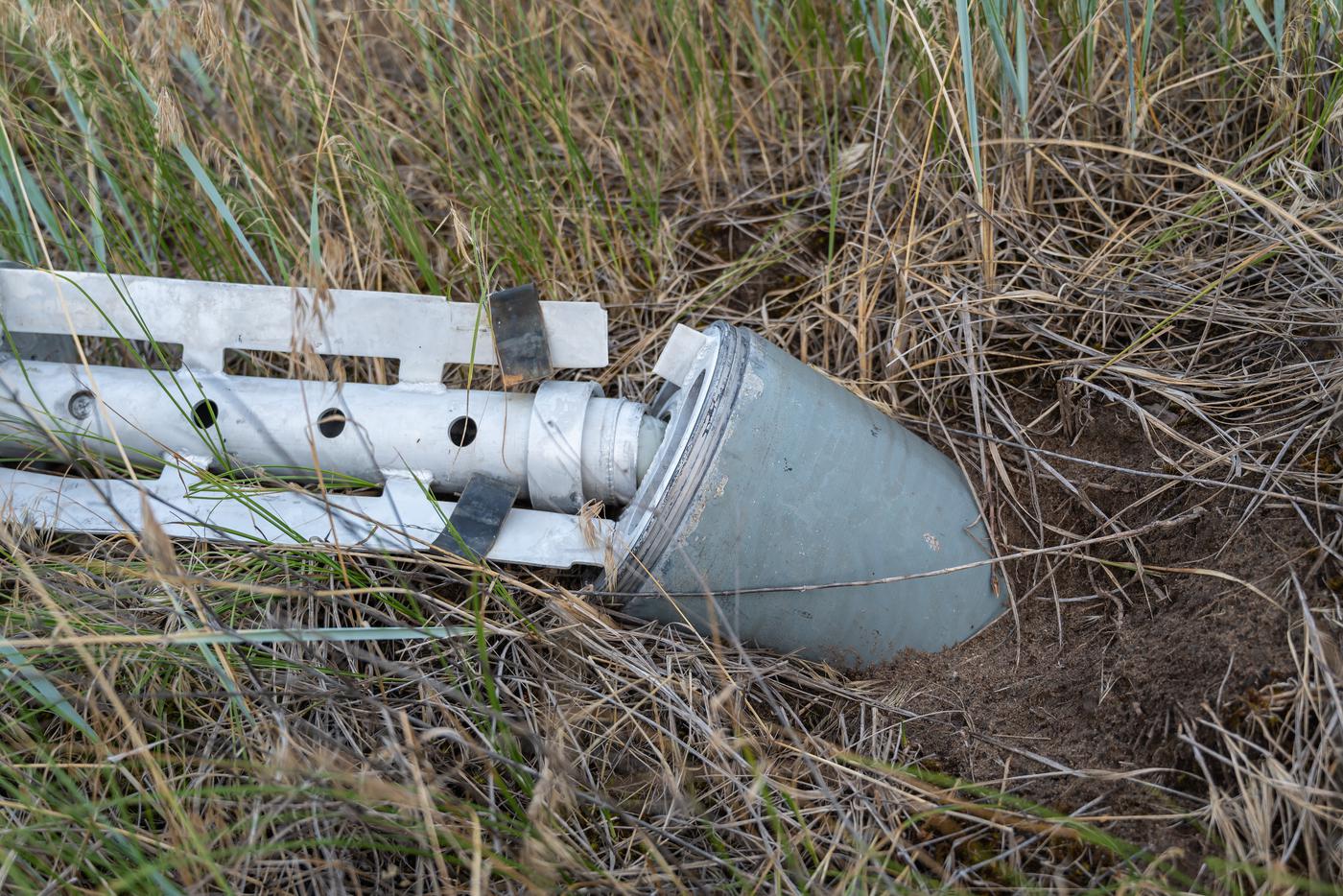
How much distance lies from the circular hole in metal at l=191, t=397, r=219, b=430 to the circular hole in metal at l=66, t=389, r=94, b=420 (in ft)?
0.52

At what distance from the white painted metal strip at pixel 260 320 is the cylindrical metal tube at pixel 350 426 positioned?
0.17 ft

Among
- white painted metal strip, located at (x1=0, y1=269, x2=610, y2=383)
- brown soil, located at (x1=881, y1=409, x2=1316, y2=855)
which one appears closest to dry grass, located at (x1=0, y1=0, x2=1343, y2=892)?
brown soil, located at (x1=881, y1=409, x2=1316, y2=855)

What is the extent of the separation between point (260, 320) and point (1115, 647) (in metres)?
1.31

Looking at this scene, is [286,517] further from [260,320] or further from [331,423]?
[260,320]

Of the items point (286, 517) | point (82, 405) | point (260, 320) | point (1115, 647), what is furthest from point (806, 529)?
point (82, 405)

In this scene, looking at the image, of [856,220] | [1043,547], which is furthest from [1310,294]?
[856,220]

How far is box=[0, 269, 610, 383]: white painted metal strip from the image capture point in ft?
4.60

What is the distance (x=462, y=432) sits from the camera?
1424mm

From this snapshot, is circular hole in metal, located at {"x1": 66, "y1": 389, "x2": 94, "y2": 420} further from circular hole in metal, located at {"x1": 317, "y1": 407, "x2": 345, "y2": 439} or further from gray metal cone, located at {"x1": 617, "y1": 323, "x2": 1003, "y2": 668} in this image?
gray metal cone, located at {"x1": 617, "y1": 323, "x2": 1003, "y2": 668}

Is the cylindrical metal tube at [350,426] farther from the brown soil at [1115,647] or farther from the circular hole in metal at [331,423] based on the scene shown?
the brown soil at [1115,647]

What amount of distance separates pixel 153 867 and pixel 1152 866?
3.04 ft

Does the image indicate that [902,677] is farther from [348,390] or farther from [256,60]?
[256,60]

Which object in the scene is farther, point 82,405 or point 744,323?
point 744,323

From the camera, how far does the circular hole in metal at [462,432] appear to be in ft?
4.62
